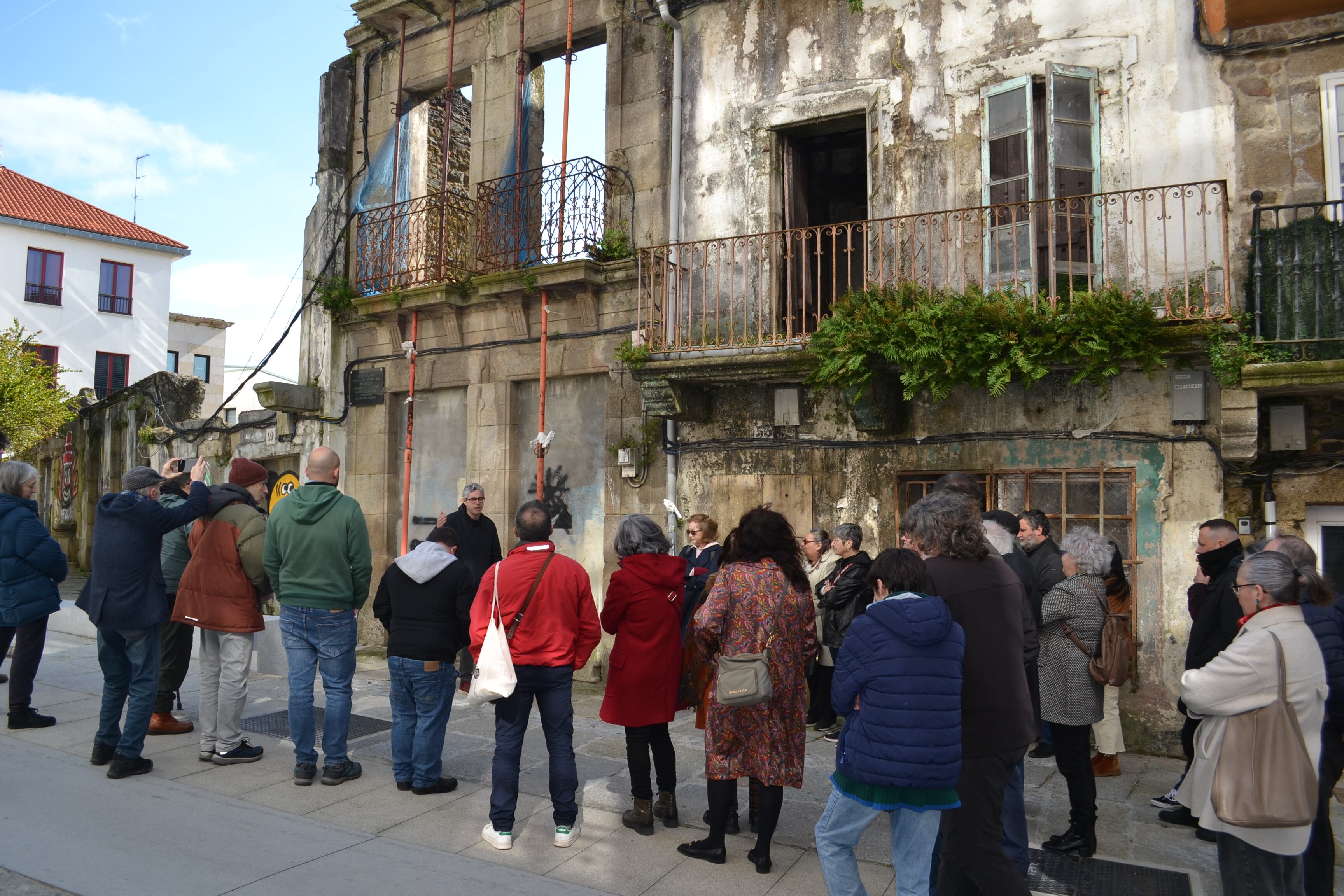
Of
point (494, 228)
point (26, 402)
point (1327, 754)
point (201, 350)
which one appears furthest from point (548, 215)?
point (201, 350)

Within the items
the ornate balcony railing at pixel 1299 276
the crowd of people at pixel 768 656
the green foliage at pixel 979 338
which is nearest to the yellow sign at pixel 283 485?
the crowd of people at pixel 768 656

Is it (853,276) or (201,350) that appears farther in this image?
(201,350)

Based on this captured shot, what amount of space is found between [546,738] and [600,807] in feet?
2.89

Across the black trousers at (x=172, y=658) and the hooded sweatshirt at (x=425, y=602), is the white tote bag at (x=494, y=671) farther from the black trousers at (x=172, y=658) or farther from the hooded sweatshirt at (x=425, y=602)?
the black trousers at (x=172, y=658)

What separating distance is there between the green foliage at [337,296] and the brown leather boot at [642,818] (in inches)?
349

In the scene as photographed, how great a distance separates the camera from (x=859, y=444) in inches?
341

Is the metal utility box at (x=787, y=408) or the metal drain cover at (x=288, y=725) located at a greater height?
the metal utility box at (x=787, y=408)

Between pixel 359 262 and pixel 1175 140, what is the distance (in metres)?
9.28

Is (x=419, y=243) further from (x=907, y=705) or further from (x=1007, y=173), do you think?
(x=907, y=705)

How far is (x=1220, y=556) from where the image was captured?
5.54 meters

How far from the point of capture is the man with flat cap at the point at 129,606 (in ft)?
19.3

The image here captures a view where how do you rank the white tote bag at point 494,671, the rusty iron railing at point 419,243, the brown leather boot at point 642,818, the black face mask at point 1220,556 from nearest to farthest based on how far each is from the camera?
1. the white tote bag at point 494,671
2. the brown leather boot at point 642,818
3. the black face mask at point 1220,556
4. the rusty iron railing at point 419,243

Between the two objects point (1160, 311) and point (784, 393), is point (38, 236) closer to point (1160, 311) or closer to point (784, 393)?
point (784, 393)

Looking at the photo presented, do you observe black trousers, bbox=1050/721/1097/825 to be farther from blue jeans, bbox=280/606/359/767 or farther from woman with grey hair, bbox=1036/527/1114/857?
blue jeans, bbox=280/606/359/767
